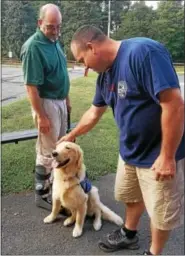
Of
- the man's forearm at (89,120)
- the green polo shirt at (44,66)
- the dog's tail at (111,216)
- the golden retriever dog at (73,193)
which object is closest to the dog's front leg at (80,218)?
the golden retriever dog at (73,193)

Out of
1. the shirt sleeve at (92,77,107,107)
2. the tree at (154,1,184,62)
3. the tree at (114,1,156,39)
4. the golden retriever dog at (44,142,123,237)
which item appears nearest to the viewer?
the shirt sleeve at (92,77,107,107)

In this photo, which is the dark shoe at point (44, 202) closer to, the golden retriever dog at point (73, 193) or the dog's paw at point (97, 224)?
the golden retriever dog at point (73, 193)

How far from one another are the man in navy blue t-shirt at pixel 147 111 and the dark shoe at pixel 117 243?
414 mm

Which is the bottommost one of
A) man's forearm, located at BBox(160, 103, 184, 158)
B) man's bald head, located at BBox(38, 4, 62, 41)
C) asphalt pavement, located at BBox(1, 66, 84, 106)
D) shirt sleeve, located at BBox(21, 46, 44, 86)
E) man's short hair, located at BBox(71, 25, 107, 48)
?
asphalt pavement, located at BBox(1, 66, 84, 106)

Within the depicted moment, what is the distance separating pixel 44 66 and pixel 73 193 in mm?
1134

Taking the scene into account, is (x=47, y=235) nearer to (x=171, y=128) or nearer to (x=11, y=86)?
(x=171, y=128)

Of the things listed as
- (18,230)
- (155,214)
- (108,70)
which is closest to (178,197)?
(155,214)

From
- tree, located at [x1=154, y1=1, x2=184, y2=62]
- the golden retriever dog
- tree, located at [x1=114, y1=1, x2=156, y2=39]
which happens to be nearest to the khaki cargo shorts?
the golden retriever dog

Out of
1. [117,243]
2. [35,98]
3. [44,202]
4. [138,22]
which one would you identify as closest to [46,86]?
[35,98]

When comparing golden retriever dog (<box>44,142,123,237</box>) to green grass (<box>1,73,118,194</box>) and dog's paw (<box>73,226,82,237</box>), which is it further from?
green grass (<box>1,73,118,194</box>)

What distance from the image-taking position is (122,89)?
1.98 metres

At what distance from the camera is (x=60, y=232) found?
3.00 meters

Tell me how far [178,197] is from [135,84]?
2.40ft

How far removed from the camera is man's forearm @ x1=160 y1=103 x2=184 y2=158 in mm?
1820
